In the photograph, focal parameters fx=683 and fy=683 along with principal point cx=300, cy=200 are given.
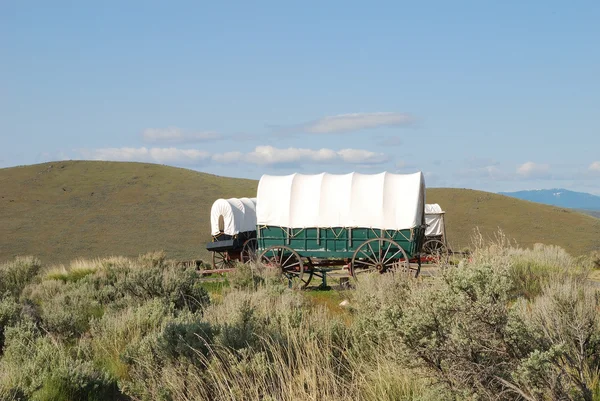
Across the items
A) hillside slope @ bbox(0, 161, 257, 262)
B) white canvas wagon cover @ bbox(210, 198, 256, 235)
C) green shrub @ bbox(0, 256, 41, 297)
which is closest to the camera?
green shrub @ bbox(0, 256, 41, 297)

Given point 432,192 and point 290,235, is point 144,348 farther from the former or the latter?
point 432,192

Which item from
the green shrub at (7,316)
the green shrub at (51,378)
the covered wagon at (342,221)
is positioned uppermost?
the covered wagon at (342,221)

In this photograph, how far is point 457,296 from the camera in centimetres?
470

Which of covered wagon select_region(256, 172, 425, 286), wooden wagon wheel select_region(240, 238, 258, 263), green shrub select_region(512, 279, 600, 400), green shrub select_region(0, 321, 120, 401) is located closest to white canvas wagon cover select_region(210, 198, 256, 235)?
wooden wagon wheel select_region(240, 238, 258, 263)

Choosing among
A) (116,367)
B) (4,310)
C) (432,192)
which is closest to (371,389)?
(116,367)

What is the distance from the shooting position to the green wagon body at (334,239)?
16.2 meters

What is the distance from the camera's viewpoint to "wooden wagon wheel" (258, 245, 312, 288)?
16.8 m

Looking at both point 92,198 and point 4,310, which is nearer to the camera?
point 4,310

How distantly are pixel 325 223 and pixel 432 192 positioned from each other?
55099 millimetres

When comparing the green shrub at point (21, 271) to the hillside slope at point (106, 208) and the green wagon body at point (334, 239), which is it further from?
the hillside slope at point (106, 208)

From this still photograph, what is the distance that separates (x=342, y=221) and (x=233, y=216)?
7.54 metres

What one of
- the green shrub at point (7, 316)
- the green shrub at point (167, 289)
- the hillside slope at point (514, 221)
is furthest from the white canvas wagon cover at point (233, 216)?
the hillside slope at point (514, 221)

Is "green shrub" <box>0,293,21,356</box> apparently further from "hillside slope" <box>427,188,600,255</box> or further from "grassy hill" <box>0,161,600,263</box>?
"hillside slope" <box>427,188,600,255</box>

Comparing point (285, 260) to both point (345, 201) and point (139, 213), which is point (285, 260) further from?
point (139, 213)
